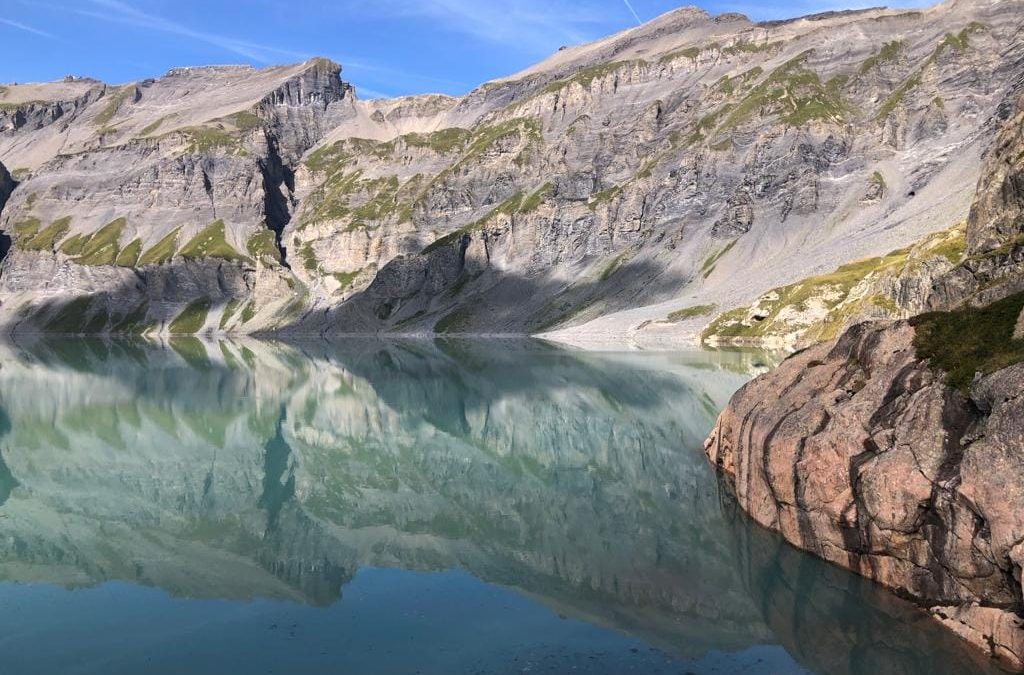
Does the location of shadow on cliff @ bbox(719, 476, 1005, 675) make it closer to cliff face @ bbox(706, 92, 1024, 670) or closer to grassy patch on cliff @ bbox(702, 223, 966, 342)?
cliff face @ bbox(706, 92, 1024, 670)

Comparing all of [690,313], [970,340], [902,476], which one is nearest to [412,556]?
[902,476]

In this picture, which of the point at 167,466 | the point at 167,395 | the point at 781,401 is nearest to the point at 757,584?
the point at 781,401

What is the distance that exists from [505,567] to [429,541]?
533cm

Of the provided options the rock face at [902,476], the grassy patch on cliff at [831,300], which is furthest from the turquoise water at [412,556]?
the grassy patch on cliff at [831,300]

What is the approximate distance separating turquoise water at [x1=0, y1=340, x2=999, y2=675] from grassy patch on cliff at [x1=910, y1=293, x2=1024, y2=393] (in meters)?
7.91

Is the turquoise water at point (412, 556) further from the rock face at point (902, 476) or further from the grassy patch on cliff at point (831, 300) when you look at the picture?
the grassy patch on cliff at point (831, 300)

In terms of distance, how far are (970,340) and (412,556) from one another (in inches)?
920

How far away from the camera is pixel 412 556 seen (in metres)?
32.7

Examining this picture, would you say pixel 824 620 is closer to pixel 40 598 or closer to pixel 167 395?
pixel 40 598

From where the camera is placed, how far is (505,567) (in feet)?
101

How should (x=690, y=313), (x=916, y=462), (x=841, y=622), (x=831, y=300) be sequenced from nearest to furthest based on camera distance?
(x=916, y=462) < (x=841, y=622) < (x=831, y=300) < (x=690, y=313)

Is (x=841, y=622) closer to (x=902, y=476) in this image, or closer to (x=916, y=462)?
(x=902, y=476)

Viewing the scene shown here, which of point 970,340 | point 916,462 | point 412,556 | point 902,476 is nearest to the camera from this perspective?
point 916,462

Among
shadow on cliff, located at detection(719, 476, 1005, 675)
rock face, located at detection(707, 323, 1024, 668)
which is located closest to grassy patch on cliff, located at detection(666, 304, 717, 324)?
rock face, located at detection(707, 323, 1024, 668)
